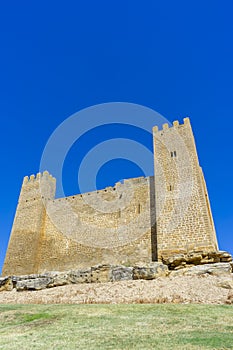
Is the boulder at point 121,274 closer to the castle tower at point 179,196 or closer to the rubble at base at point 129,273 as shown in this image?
the rubble at base at point 129,273

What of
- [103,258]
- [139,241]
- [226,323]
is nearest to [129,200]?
[139,241]

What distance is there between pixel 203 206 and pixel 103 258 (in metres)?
7.62

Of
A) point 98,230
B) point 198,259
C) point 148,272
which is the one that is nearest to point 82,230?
point 98,230

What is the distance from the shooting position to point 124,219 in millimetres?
18188

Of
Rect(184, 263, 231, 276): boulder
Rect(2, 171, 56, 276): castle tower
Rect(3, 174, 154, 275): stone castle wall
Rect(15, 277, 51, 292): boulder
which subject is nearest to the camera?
Rect(184, 263, 231, 276): boulder

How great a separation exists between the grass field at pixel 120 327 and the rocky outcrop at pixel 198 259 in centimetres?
487

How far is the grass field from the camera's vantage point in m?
3.32

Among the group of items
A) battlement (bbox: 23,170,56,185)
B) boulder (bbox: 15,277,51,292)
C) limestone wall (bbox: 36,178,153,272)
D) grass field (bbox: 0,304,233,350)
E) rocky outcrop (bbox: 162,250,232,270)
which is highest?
battlement (bbox: 23,170,56,185)

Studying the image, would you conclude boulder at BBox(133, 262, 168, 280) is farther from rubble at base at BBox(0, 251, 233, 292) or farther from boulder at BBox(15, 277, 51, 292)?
boulder at BBox(15, 277, 51, 292)

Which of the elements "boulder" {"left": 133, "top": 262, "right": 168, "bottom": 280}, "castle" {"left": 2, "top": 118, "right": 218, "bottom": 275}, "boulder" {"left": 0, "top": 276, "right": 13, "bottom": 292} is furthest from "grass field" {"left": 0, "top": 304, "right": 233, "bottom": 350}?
"castle" {"left": 2, "top": 118, "right": 218, "bottom": 275}

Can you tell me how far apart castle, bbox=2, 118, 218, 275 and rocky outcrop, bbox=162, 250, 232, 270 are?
2735mm

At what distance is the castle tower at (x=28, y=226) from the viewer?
19.7 metres

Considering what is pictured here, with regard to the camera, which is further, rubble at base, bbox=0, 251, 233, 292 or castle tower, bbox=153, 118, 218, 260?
castle tower, bbox=153, 118, 218, 260

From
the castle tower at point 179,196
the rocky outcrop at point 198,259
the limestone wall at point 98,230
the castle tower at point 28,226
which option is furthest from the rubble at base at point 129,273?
the castle tower at point 28,226
